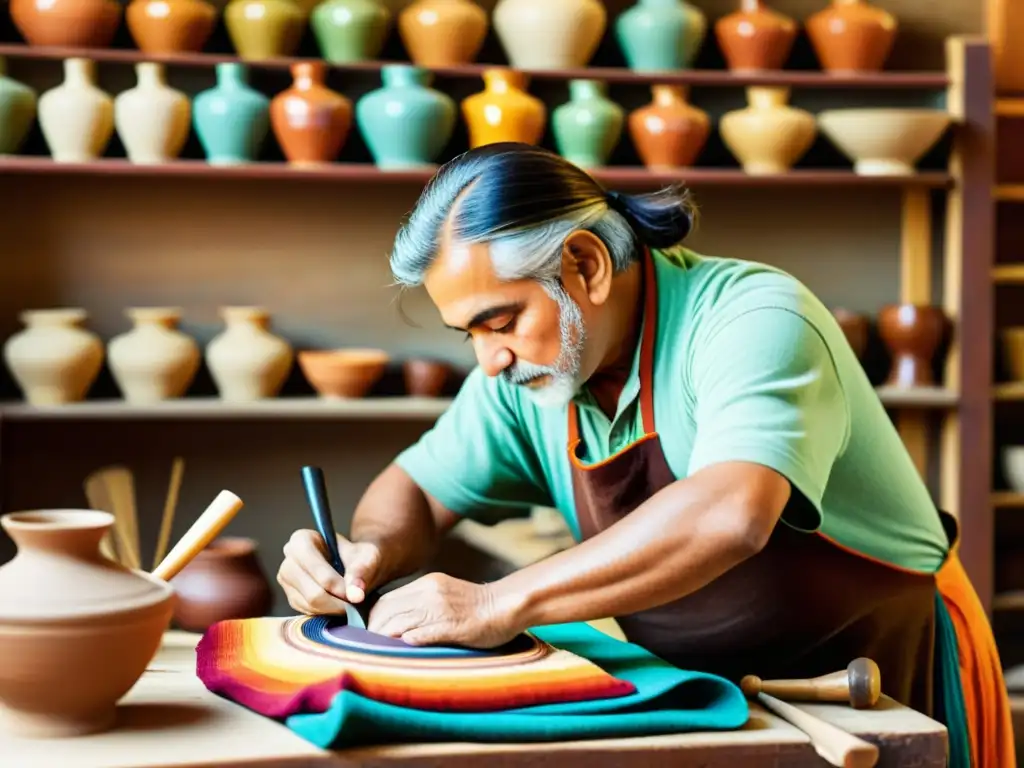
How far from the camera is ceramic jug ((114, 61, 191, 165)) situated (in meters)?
3.58

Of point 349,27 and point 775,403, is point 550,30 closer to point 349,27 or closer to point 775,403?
point 349,27

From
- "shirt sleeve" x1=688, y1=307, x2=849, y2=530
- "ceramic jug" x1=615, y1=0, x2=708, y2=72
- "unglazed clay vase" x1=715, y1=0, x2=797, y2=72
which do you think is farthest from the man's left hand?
"unglazed clay vase" x1=715, y1=0, x2=797, y2=72

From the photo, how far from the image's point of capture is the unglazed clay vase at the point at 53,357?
3.59 m

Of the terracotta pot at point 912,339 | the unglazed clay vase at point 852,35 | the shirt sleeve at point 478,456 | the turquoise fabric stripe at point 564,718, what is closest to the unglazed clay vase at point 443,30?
the unglazed clay vase at point 852,35

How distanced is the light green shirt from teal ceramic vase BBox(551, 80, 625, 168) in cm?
173

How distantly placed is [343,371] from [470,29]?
1045 mm

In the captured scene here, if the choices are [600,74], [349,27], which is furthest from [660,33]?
[349,27]

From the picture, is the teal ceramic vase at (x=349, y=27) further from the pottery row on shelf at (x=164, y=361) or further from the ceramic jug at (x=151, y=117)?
the pottery row on shelf at (x=164, y=361)

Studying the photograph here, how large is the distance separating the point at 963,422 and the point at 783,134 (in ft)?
3.32

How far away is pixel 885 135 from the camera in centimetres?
374

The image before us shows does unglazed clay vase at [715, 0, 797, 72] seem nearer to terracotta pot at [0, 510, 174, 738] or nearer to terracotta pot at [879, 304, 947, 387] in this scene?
terracotta pot at [879, 304, 947, 387]

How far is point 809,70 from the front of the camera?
406cm

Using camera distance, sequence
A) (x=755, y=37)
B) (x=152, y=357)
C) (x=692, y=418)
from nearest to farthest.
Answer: (x=692, y=418), (x=152, y=357), (x=755, y=37)

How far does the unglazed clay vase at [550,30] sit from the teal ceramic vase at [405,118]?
0.27 metres
